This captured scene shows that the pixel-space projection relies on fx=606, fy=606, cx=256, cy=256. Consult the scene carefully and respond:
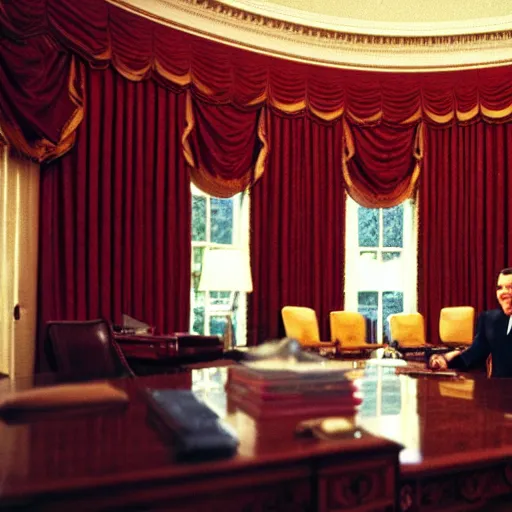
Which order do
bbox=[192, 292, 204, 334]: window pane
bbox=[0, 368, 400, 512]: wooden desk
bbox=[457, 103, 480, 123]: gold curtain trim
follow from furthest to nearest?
bbox=[457, 103, 480, 123]: gold curtain trim < bbox=[192, 292, 204, 334]: window pane < bbox=[0, 368, 400, 512]: wooden desk

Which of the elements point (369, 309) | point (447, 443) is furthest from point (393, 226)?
point (447, 443)

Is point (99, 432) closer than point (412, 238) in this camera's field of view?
Yes

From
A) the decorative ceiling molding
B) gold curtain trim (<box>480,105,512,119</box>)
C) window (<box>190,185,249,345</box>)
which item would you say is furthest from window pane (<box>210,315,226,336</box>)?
gold curtain trim (<box>480,105,512,119</box>)

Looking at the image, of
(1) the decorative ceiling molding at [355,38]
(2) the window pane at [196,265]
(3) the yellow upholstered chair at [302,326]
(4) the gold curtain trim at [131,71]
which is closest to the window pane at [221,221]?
(2) the window pane at [196,265]

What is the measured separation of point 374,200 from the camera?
683 centimetres

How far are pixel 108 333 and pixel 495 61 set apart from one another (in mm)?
5878

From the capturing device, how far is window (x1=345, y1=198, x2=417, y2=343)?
699 centimetres

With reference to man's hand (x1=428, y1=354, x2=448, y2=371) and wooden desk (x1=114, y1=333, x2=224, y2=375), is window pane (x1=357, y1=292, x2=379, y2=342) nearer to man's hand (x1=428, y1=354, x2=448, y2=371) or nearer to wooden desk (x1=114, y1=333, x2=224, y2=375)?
wooden desk (x1=114, y1=333, x2=224, y2=375)

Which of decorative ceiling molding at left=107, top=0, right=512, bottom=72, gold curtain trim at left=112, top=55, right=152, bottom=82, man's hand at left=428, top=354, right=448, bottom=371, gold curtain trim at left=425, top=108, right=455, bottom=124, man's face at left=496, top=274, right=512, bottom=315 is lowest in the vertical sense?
man's hand at left=428, top=354, right=448, bottom=371

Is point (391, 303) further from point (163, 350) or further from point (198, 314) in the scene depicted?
point (163, 350)

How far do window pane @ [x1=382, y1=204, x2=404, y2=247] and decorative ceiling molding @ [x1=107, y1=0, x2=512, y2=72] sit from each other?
164 centimetres

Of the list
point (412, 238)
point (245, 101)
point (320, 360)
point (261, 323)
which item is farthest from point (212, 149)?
point (320, 360)

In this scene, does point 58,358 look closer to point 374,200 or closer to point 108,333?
point 108,333

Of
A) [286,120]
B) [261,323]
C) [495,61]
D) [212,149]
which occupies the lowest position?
[261,323]
